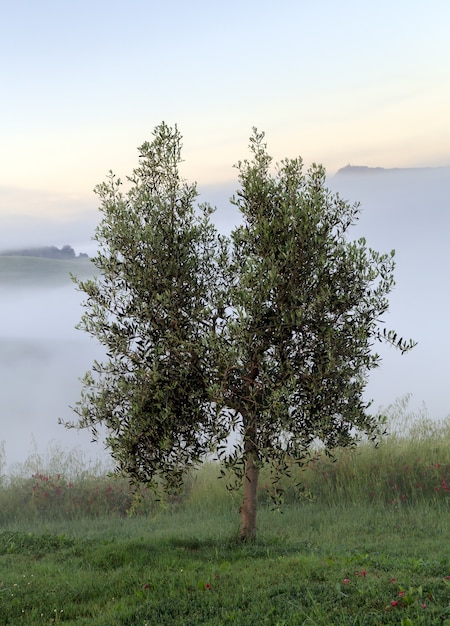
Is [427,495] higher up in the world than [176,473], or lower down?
lower down

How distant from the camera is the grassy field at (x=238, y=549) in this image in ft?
34.4

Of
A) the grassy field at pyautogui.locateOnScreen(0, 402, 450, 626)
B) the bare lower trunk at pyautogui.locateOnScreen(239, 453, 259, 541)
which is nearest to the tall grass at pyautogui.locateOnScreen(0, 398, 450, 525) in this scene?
the grassy field at pyautogui.locateOnScreen(0, 402, 450, 626)

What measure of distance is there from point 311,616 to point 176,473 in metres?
5.21

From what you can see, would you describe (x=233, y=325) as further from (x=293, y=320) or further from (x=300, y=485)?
(x=300, y=485)

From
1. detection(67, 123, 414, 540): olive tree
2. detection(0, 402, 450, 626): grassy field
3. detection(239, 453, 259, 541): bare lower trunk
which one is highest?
detection(67, 123, 414, 540): olive tree

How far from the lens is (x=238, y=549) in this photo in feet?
48.6

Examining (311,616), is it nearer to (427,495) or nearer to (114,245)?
(114,245)

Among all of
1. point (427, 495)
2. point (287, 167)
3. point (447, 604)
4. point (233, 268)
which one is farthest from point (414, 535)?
point (287, 167)

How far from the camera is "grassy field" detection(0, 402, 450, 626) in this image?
34.4ft

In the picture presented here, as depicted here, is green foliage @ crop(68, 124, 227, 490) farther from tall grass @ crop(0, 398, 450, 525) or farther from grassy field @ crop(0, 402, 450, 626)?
tall grass @ crop(0, 398, 450, 525)

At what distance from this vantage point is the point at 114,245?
1477 centimetres

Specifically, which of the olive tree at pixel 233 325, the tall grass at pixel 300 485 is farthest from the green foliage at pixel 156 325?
the tall grass at pixel 300 485

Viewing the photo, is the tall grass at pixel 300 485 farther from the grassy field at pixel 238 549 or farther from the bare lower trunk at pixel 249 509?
the bare lower trunk at pixel 249 509

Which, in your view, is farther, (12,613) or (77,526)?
(77,526)
